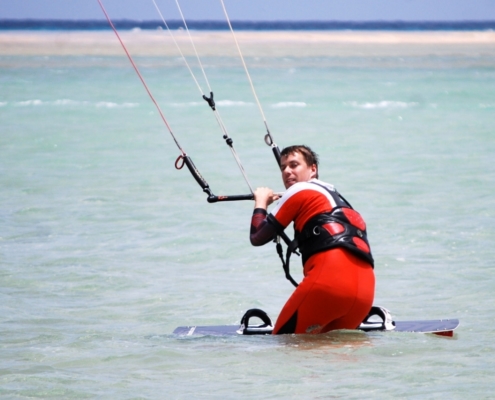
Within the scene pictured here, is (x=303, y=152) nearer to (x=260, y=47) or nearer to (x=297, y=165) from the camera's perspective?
(x=297, y=165)

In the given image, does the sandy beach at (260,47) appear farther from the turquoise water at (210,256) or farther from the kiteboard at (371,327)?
the kiteboard at (371,327)

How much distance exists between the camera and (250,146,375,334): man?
430 cm

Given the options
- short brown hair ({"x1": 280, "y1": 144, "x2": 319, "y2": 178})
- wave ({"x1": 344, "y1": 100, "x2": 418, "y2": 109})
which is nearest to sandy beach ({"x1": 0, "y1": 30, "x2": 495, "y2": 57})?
wave ({"x1": 344, "y1": 100, "x2": 418, "y2": 109})

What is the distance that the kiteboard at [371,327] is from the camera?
16.0 feet

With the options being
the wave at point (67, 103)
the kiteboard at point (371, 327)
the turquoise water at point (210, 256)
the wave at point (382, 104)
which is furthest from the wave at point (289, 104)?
the kiteboard at point (371, 327)

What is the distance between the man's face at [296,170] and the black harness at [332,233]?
0.53 ft

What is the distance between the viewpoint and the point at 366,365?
4281mm

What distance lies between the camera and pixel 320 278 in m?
4.29

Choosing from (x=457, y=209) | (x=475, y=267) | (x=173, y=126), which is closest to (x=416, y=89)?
(x=173, y=126)

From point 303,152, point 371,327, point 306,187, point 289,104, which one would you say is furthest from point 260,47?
point 306,187

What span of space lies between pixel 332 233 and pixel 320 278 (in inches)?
9.2

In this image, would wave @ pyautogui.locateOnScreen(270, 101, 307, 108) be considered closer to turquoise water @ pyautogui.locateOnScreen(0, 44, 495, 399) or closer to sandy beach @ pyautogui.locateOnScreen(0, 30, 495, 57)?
turquoise water @ pyautogui.locateOnScreen(0, 44, 495, 399)

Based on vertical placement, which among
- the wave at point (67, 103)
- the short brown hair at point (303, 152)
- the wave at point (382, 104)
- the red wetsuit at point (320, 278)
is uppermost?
the short brown hair at point (303, 152)

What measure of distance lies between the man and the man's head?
9cm
